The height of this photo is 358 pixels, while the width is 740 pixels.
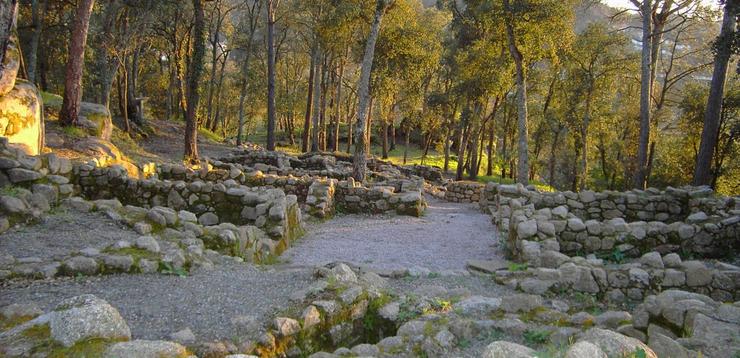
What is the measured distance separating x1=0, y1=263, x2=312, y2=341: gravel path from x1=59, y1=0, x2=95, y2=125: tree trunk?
11.9 m

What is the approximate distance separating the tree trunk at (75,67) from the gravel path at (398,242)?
8.89 metres

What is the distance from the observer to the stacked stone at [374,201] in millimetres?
12828

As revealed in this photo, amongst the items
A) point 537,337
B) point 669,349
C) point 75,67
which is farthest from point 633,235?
point 75,67

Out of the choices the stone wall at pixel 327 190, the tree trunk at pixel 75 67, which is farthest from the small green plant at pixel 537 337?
the tree trunk at pixel 75 67

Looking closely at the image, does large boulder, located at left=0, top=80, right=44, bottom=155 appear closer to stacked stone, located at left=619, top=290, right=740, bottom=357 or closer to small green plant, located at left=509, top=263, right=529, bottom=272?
small green plant, located at left=509, top=263, right=529, bottom=272

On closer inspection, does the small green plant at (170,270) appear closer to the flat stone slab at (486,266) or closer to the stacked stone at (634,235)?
the flat stone slab at (486,266)

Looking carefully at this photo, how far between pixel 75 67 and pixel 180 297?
511 inches

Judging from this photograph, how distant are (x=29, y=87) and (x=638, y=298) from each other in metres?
12.7

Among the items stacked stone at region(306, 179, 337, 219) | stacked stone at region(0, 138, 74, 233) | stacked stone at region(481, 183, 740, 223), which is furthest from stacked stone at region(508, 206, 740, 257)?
stacked stone at region(0, 138, 74, 233)

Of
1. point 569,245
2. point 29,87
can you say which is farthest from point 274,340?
point 29,87

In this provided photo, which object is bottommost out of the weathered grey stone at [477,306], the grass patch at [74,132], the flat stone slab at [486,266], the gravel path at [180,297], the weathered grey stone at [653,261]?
the flat stone slab at [486,266]

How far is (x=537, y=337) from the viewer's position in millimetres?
3746

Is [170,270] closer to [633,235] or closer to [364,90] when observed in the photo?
[633,235]

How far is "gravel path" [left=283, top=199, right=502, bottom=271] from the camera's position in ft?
26.7
